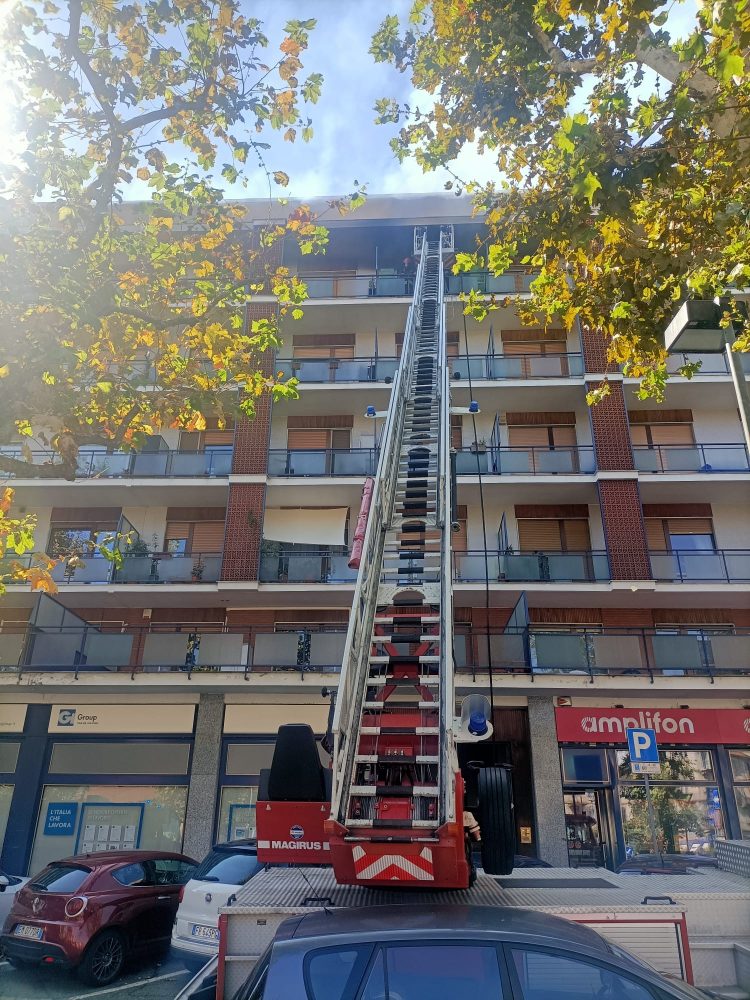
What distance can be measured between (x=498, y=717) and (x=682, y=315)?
12339mm

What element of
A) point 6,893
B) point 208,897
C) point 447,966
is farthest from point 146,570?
point 447,966

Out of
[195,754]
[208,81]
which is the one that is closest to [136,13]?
[208,81]

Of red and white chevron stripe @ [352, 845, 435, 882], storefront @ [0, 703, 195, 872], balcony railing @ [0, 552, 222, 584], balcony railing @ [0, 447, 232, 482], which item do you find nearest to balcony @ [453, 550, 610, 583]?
balcony railing @ [0, 552, 222, 584]

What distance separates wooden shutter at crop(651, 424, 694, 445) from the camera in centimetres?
1936

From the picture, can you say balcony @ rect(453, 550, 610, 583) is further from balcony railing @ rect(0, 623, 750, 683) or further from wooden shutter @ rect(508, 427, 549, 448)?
wooden shutter @ rect(508, 427, 549, 448)

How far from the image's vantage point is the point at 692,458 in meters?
→ 17.8

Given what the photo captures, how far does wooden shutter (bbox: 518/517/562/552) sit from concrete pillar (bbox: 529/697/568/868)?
4505mm

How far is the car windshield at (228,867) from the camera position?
7.84m

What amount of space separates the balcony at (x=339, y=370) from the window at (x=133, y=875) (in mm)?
13696

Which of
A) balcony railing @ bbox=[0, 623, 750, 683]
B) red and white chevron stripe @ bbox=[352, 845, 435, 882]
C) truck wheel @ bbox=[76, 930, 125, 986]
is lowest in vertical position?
truck wheel @ bbox=[76, 930, 125, 986]

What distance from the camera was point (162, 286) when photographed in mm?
9742

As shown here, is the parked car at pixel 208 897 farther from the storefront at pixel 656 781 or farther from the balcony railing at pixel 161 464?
the balcony railing at pixel 161 464

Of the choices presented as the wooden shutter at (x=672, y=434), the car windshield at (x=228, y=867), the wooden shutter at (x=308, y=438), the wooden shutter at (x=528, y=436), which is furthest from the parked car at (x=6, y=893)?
the wooden shutter at (x=672, y=434)

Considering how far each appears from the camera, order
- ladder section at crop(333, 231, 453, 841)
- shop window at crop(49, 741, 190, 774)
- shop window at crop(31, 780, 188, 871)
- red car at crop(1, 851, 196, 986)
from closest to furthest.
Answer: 1. ladder section at crop(333, 231, 453, 841)
2. red car at crop(1, 851, 196, 986)
3. shop window at crop(31, 780, 188, 871)
4. shop window at crop(49, 741, 190, 774)
